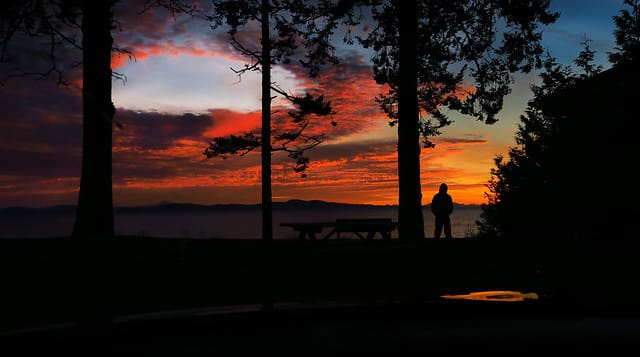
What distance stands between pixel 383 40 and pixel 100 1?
10.2m

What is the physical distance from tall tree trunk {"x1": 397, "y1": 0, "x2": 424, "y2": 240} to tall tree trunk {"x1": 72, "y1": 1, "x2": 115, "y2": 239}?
336 inches

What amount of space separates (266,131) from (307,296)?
1497 cm

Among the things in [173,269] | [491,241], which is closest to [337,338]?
[173,269]

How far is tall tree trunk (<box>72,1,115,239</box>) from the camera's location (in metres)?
15.3

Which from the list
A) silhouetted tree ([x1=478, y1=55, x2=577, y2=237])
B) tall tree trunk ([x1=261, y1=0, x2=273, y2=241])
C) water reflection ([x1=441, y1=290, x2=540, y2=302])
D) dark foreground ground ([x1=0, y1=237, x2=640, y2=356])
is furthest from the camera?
silhouetted tree ([x1=478, y1=55, x2=577, y2=237])

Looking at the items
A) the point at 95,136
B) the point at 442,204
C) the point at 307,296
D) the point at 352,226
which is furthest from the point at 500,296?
the point at 352,226

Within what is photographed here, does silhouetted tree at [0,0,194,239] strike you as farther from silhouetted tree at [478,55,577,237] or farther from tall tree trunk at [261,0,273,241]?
silhouetted tree at [478,55,577,237]

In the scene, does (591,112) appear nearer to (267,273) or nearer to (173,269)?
(267,273)

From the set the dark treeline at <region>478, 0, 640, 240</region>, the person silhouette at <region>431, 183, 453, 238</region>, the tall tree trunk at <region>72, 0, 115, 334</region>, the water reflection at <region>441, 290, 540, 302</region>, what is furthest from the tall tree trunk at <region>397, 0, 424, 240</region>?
the water reflection at <region>441, 290, 540, 302</region>

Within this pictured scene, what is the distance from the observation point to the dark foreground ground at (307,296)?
7.93 ft

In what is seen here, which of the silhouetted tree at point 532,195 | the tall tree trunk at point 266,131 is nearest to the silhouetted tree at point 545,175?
the silhouetted tree at point 532,195

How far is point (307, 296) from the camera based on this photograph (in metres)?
8.91

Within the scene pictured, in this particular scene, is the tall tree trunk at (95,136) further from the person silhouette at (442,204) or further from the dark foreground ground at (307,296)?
the person silhouette at (442,204)

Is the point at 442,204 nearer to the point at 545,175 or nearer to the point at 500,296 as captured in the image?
the point at 545,175
